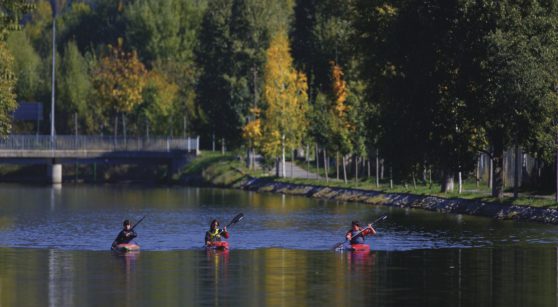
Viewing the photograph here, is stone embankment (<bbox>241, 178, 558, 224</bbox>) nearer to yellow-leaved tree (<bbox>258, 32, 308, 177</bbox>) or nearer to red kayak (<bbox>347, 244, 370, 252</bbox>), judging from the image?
yellow-leaved tree (<bbox>258, 32, 308, 177</bbox>)

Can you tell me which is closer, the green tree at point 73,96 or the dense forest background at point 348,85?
the dense forest background at point 348,85

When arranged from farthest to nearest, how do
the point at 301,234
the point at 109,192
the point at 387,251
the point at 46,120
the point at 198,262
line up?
the point at 46,120
the point at 109,192
the point at 301,234
the point at 387,251
the point at 198,262

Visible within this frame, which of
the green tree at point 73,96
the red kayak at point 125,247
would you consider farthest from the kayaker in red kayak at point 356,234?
the green tree at point 73,96

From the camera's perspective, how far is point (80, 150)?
153m

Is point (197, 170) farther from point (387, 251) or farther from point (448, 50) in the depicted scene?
point (387, 251)

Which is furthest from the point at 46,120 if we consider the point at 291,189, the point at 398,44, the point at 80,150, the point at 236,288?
the point at 236,288

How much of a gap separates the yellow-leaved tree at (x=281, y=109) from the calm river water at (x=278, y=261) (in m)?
35.0

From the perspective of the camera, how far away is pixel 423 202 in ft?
310

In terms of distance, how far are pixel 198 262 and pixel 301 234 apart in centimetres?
1589

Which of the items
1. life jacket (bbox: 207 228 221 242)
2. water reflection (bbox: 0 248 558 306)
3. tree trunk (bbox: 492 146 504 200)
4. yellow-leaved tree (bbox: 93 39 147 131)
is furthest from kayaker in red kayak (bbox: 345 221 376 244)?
yellow-leaved tree (bbox: 93 39 147 131)

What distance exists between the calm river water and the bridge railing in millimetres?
55169

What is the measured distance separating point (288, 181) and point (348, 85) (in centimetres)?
1030

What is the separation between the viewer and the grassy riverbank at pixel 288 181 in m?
85.9

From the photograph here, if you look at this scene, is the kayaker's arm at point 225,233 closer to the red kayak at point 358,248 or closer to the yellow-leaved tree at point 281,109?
the red kayak at point 358,248
